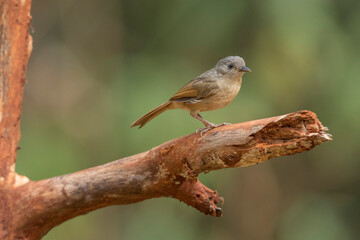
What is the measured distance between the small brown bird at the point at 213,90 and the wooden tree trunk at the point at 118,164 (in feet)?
A: 1.58

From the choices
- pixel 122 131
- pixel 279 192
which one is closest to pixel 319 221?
pixel 279 192

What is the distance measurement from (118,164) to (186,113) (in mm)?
2637

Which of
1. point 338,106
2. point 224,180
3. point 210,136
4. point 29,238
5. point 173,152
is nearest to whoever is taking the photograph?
point 210,136

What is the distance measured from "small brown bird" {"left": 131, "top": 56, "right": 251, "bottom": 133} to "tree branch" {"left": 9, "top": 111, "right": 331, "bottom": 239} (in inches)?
18.7

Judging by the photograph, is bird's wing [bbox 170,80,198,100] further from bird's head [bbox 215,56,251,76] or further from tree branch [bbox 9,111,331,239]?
tree branch [bbox 9,111,331,239]

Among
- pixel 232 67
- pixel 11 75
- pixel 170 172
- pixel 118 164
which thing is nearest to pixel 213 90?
pixel 232 67

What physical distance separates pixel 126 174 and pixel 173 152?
0.43 m

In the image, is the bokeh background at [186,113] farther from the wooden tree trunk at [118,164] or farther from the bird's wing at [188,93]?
the wooden tree trunk at [118,164]

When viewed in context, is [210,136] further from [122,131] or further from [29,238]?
[122,131]

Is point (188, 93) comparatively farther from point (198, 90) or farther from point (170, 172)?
point (170, 172)

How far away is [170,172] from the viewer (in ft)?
11.0

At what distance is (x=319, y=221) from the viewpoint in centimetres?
618

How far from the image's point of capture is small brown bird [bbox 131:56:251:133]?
3.71 metres

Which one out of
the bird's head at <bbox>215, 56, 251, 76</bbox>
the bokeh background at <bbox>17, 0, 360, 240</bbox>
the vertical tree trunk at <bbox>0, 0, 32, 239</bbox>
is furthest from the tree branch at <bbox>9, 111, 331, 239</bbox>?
the bokeh background at <bbox>17, 0, 360, 240</bbox>
